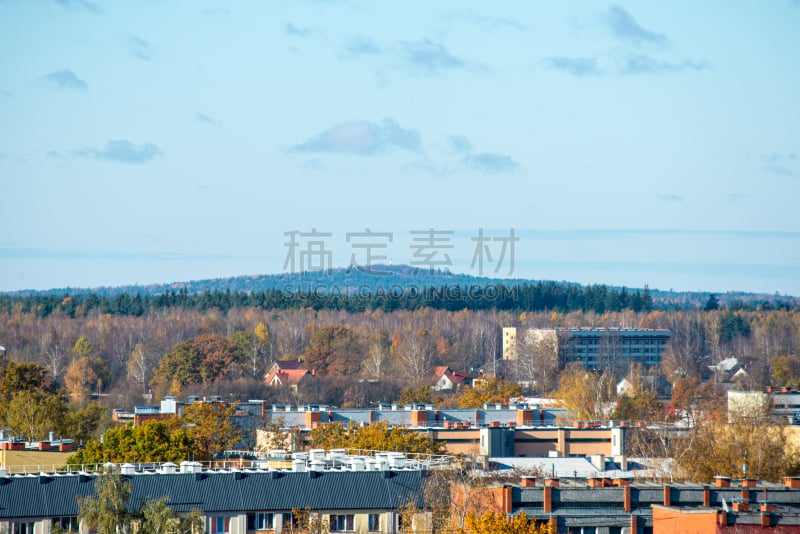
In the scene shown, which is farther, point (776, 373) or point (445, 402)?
point (776, 373)

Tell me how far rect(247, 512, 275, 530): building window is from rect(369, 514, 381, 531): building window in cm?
283

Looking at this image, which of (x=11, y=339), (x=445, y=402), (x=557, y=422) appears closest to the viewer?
(x=557, y=422)

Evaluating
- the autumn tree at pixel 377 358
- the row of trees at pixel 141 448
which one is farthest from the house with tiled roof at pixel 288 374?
the row of trees at pixel 141 448

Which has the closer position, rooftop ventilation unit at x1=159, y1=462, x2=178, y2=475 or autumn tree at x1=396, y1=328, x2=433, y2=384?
rooftop ventilation unit at x1=159, y1=462, x2=178, y2=475

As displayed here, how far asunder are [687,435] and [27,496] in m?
41.3

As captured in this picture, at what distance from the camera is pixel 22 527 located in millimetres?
40000

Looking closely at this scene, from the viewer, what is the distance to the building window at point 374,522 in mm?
41656

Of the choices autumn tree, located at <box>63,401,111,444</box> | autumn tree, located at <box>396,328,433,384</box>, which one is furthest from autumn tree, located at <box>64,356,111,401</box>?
autumn tree, located at <box>63,401,111,444</box>

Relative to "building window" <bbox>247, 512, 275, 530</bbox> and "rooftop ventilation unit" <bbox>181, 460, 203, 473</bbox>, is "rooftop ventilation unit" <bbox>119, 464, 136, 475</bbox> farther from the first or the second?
"building window" <bbox>247, 512, 275, 530</bbox>

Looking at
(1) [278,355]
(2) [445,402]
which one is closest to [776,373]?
(2) [445,402]

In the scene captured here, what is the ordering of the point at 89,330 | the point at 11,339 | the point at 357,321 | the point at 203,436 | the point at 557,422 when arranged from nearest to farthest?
the point at 203,436 < the point at 557,422 < the point at 11,339 < the point at 89,330 < the point at 357,321

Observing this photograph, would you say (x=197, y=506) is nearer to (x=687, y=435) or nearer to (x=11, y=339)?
(x=687, y=435)

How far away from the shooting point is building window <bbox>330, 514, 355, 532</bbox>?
41625mm

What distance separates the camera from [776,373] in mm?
134875
